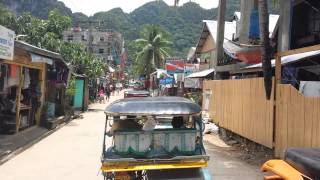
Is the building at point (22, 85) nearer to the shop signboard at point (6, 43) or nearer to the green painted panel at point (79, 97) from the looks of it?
the shop signboard at point (6, 43)

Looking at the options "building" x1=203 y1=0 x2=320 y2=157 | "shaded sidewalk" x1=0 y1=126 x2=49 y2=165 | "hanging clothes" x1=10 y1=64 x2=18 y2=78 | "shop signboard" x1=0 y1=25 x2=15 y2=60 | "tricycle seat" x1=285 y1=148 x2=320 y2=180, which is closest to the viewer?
"tricycle seat" x1=285 y1=148 x2=320 y2=180

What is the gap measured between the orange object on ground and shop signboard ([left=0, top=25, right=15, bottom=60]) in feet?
29.5

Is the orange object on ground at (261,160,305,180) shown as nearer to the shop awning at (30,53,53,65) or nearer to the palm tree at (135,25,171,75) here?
the shop awning at (30,53,53,65)

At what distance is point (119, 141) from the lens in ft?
25.4

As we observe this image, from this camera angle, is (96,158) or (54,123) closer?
(96,158)

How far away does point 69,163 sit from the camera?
11891 millimetres

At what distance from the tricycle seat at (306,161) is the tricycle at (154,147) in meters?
3.11

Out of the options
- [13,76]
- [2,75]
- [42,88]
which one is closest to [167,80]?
[42,88]

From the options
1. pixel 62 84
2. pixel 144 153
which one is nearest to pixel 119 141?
pixel 144 153

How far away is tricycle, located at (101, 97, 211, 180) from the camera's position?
7512 mm

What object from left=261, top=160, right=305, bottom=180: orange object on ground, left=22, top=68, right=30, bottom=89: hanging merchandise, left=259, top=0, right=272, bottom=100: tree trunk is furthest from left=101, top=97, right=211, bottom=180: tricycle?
left=22, top=68, right=30, bottom=89: hanging merchandise

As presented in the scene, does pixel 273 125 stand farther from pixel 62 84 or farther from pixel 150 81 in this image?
pixel 150 81

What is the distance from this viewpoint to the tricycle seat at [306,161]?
13.0ft

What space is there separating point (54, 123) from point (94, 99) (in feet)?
85.7
